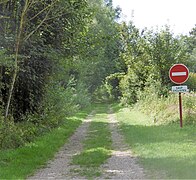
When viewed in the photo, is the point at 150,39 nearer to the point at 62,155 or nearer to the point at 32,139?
the point at 32,139

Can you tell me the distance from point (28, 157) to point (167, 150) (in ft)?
14.4

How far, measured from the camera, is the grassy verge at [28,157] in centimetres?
982

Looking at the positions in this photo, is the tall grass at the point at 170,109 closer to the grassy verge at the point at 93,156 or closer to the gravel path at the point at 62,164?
the grassy verge at the point at 93,156

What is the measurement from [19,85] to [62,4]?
4.43 m

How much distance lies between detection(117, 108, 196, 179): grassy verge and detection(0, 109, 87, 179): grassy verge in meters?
2.96

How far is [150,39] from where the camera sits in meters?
28.8

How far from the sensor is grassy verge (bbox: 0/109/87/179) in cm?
982

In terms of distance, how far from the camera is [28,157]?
12.0m

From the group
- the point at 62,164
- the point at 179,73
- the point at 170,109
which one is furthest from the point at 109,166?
the point at 170,109

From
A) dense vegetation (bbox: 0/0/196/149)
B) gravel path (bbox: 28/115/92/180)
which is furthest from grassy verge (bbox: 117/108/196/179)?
dense vegetation (bbox: 0/0/196/149)

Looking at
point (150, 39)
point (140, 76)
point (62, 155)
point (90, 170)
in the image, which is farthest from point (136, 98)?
point (90, 170)

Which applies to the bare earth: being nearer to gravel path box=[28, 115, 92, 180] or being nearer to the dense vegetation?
gravel path box=[28, 115, 92, 180]

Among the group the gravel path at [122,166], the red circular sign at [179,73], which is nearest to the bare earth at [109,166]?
the gravel path at [122,166]

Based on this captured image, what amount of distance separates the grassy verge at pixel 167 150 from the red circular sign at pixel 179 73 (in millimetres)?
2126
